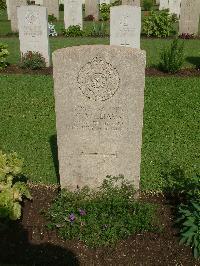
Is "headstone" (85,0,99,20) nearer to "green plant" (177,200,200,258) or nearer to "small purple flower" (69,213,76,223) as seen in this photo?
"small purple flower" (69,213,76,223)

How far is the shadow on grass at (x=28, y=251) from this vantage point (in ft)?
13.8

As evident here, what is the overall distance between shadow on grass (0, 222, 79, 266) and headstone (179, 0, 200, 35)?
14.4 meters

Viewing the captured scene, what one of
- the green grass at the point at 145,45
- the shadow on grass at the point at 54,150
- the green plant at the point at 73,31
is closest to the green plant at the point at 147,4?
the green plant at the point at 73,31

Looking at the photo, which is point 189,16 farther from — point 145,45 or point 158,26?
point 145,45

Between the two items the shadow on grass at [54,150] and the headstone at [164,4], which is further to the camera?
the headstone at [164,4]

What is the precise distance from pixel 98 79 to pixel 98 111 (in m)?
0.38

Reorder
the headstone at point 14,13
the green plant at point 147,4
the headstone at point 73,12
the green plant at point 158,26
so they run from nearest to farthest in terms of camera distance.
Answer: the green plant at point 158,26
the headstone at point 73,12
the headstone at point 14,13
the green plant at point 147,4

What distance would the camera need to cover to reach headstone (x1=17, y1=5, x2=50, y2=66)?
11.8 metres

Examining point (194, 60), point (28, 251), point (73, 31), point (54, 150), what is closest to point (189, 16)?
point (194, 60)

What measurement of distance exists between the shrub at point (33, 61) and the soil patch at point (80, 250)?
7848 mm

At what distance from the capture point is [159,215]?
4.87 m

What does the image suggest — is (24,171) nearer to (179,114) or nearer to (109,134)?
(109,134)

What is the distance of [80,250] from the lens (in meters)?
4.38

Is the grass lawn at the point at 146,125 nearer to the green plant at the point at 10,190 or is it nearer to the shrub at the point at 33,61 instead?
the shrub at the point at 33,61
